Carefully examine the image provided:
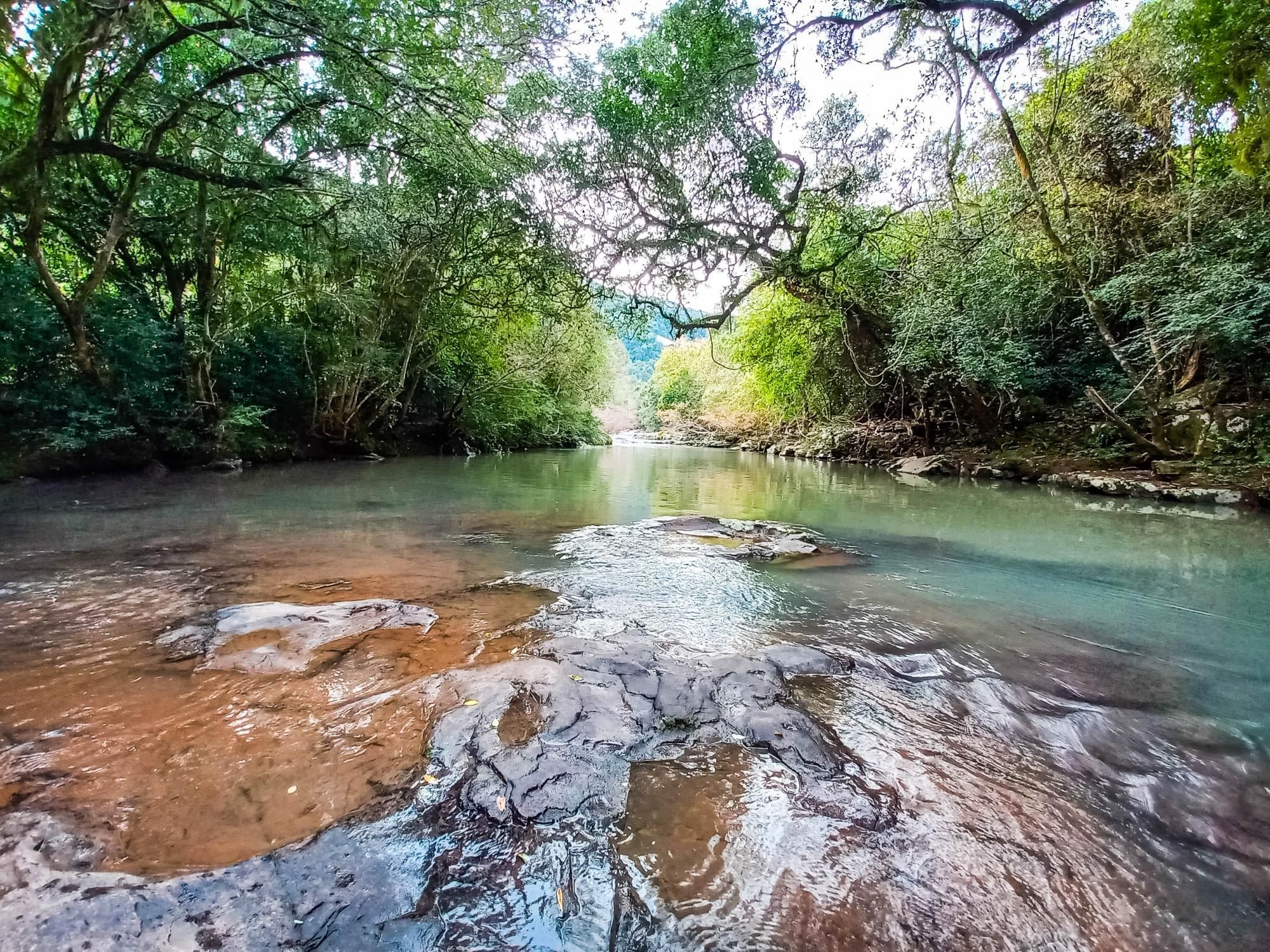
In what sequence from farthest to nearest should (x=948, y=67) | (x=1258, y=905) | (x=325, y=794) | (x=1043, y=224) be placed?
(x=1043, y=224), (x=948, y=67), (x=325, y=794), (x=1258, y=905)

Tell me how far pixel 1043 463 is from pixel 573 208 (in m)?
11.6

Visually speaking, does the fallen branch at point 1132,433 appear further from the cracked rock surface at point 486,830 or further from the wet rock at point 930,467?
the cracked rock surface at point 486,830

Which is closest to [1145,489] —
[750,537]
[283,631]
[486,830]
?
[750,537]

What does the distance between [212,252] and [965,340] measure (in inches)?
623

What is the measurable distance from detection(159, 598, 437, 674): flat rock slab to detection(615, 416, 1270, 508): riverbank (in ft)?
39.0

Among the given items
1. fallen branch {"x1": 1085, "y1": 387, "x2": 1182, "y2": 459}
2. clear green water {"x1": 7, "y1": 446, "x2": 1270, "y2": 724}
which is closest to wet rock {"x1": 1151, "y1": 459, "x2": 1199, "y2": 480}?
fallen branch {"x1": 1085, "y1": 387, "x2": 1182, "y2": 459}

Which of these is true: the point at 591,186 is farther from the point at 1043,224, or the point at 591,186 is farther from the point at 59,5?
the point at 1043,224

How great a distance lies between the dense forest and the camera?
7.75 m

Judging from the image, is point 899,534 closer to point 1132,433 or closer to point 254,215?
point 1132,433

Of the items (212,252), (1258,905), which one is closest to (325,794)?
(1258,905)

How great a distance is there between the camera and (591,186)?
11.0 m

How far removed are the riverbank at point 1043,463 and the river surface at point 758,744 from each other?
3.94m

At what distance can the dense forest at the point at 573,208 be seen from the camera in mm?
7754

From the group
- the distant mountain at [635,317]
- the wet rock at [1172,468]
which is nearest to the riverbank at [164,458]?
the distant mountain at [635,317]
